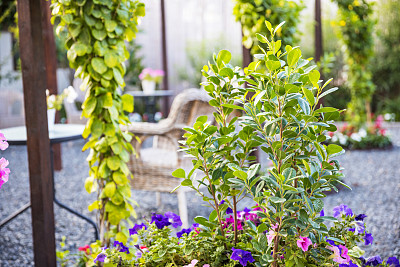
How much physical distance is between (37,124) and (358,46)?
475cm

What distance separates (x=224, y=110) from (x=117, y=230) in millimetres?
951

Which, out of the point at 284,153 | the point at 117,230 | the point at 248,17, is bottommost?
the point at 117,230

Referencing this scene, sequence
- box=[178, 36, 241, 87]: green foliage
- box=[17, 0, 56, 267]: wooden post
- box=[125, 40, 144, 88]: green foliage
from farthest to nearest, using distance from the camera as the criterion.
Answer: box=[178, 36, 241, 87]: green foliage, box=[125, 40, 144, 88]: green foliage, box=[17, 0, 56, 267]: wooden post

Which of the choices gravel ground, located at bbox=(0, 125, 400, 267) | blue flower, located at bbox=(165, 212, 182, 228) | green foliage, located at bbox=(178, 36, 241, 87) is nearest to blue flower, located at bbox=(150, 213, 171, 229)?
blue flower, located at bbox=(165, 212, 182, 228)

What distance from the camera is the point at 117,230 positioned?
77.2 inches

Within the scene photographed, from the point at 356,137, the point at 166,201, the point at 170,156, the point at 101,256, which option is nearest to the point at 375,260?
the point at 101,256

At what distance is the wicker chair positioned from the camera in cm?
249

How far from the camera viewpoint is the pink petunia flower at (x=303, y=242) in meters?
1.14

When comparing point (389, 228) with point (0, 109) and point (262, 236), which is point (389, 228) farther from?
point (0, 109)

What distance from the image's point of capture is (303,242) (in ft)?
3.76

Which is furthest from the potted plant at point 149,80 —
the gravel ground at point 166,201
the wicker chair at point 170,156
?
the wicker chair at point 170,156

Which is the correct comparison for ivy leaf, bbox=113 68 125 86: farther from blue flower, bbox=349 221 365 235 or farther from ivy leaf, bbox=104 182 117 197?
blue flower, bbox=349 221 365 235

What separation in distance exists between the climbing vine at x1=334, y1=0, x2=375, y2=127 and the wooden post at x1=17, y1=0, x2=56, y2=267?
4329 millimetres

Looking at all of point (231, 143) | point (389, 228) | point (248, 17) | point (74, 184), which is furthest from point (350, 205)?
point (74, 184)
